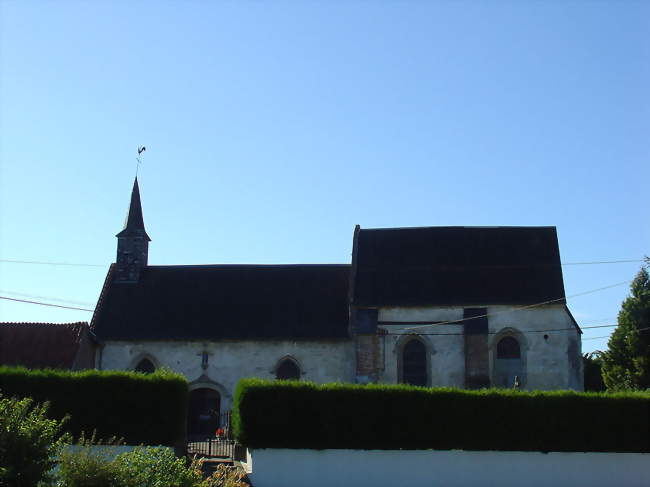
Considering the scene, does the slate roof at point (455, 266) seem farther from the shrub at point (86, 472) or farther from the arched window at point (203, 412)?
the shrub at point (86, 472)

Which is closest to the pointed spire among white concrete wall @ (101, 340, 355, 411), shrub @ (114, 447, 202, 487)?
white concrete wall @ (101, 340, 355, 411)

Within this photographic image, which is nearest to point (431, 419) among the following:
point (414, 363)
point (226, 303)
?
point (414, 363)

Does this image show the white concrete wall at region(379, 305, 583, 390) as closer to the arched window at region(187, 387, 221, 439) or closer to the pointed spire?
the arched window at region(187, 387, 221, 439)

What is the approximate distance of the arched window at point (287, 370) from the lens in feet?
105

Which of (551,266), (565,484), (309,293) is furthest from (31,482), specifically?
(551,266)

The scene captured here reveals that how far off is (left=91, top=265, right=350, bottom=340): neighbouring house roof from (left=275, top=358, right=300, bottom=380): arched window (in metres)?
1.08

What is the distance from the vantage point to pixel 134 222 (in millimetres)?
36844

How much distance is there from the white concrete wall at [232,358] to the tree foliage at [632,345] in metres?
12.3

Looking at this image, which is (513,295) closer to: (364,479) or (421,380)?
(421,380)

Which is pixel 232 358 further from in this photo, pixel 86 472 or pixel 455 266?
pixel 86 472

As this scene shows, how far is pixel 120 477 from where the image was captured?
13.8 metres

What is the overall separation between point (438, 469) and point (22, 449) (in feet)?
38.7

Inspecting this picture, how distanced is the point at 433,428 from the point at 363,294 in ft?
37.8

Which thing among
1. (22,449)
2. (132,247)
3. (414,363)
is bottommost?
(22,449)
